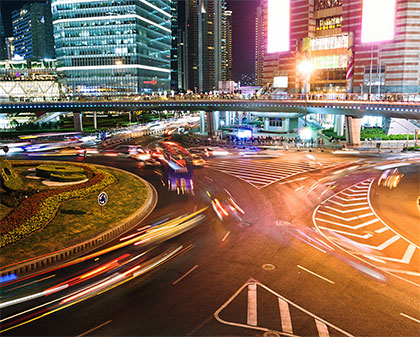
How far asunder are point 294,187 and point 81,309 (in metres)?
24.9

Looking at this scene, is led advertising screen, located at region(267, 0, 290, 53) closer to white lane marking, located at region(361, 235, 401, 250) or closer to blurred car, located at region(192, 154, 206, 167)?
blurred car, located at region(192, 154, 206, 167)

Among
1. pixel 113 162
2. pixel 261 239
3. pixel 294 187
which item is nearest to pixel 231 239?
pixel 261 239

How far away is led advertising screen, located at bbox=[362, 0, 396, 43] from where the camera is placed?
3162 inches

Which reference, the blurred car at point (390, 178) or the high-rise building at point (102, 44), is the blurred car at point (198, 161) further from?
the high-rise building at point (102, 44)

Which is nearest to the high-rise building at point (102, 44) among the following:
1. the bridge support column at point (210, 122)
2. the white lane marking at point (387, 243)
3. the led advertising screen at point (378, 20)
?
the bridge support column at point (210, 122)

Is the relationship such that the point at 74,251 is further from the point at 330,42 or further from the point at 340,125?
the point at 330,42

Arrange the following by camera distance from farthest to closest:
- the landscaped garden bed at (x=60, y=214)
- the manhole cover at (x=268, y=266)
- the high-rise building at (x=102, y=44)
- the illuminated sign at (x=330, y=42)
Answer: the high-rise building at (x=102, y=44), the illuminated sign at (x=330, y=42), the landscaped garden bed at (x=60, y=214), the manhole cover at (x=268, y=266)

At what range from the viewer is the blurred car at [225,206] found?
2772 cm

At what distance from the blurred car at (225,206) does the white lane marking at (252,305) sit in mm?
9941

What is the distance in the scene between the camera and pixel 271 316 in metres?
14.8

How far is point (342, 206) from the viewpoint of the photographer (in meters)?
29.8

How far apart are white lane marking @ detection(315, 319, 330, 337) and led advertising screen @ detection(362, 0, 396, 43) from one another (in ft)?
274

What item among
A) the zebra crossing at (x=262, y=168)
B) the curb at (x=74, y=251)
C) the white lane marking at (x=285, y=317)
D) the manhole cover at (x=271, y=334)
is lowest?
the manhole cover at (x=271, y=334)

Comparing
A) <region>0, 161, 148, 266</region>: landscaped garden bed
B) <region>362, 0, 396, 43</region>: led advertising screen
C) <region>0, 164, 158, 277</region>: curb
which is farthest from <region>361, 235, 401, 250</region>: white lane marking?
<region>362, 0, 396, 43</region>: led advertising screen
